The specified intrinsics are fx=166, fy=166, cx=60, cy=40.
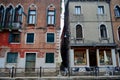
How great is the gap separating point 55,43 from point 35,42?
2784 mm

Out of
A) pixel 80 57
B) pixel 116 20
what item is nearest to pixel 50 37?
pixel 80 57

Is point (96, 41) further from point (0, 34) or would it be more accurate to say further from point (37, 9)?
point (0, 34)

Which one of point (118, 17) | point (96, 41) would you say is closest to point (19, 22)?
point (96, 41)

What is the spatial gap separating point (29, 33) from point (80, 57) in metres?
7.89

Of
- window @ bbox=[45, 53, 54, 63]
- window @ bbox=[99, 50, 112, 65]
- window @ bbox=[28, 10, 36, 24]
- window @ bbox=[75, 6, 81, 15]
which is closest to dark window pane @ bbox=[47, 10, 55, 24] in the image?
window @ bbox=[28, 10, 36, 24]

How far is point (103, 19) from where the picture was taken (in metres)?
24.4

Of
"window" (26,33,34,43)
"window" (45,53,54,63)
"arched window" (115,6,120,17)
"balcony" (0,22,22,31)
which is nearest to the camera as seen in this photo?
"window" (45,53,54,63)

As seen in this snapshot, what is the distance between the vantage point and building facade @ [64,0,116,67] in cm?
2272

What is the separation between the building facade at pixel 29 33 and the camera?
22.4 m

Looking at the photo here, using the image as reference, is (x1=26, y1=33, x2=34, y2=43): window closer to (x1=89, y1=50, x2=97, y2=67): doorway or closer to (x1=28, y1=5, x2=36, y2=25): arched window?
(x1=28, y1=5, x2=36, y2=25): arched window

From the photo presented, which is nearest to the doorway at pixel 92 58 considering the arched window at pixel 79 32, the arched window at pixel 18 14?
the arched window at pixel 79 32

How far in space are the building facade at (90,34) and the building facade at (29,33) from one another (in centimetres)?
223

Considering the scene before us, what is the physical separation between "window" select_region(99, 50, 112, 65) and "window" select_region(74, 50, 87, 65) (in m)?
2.30

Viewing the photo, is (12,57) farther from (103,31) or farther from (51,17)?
(103,31)
